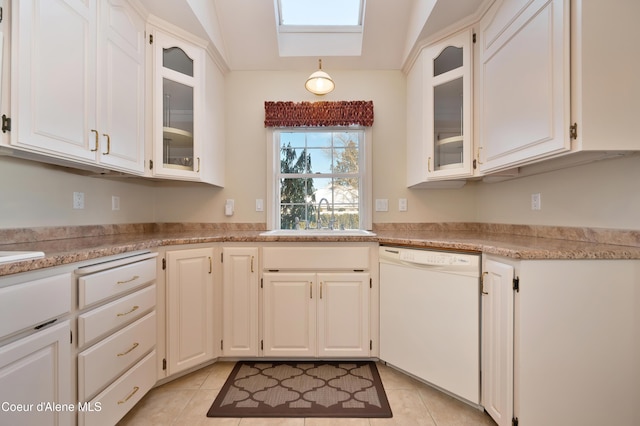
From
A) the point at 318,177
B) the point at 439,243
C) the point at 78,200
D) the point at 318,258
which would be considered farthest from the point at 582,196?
the point at 78,200

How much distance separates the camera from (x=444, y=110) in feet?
6.97

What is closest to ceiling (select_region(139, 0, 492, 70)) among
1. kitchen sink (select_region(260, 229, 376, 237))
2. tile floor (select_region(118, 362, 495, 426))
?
kitchen sink (select_region(260, 229, 376, 237))

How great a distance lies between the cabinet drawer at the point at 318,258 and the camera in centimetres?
199

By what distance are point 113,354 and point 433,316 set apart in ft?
5.59

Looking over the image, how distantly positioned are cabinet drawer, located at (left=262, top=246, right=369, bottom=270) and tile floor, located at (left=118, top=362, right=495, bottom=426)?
31.2 inches

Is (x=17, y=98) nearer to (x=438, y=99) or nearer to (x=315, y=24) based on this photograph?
(x=315, y=24)

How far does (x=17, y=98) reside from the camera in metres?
1.14

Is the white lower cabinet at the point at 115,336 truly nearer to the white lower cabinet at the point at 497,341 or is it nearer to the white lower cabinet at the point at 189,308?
the white lower cabinet at the point at 189,308

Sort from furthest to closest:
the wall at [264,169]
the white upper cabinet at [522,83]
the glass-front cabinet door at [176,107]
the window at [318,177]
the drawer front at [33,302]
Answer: the window at [318,177], the wall at [264,169], the glass-front cabinet door at [176,107], the white upper cabinet at [522,83], the drawer front at [33,302]

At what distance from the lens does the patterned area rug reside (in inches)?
62.7

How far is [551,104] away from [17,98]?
229 centimetres

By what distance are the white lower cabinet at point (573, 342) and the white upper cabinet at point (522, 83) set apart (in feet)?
1.88

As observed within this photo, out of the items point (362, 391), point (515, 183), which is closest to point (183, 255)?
point (362, 391)

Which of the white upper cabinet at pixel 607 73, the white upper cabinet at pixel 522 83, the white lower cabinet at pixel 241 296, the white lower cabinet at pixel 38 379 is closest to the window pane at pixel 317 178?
the white lower cabinet at pixel 241 296
